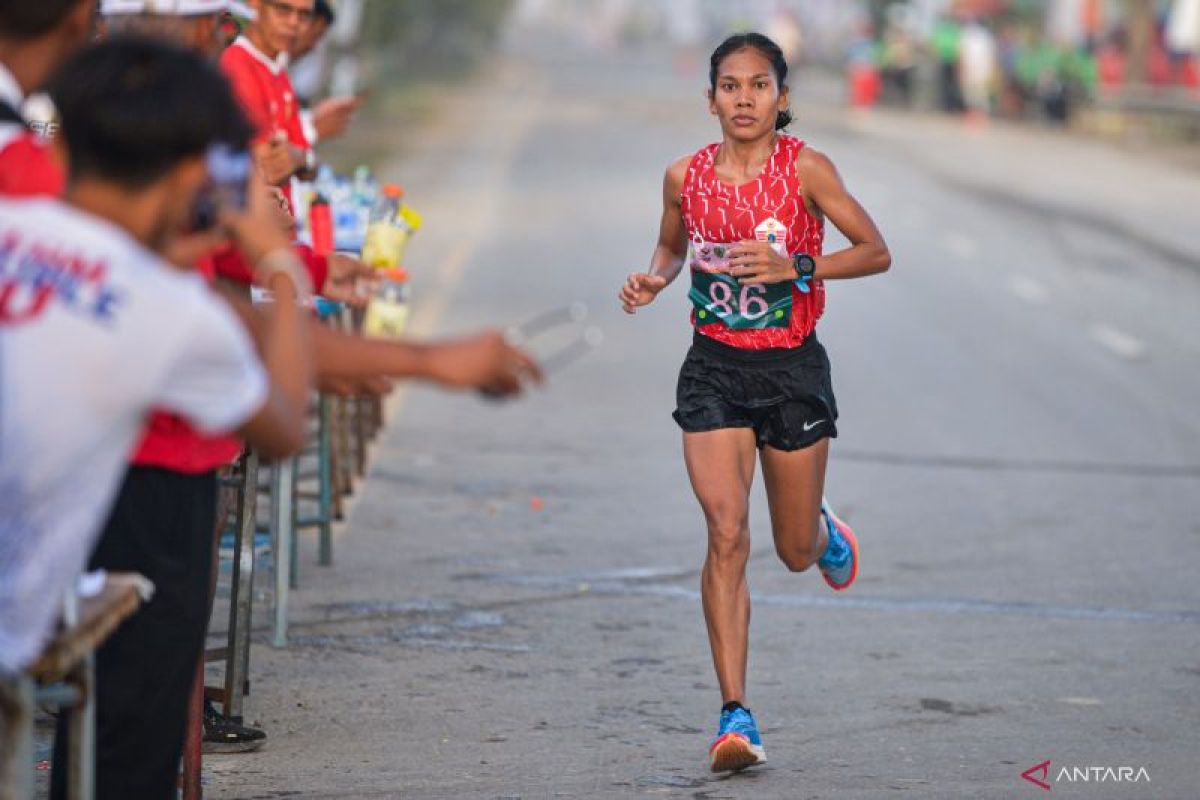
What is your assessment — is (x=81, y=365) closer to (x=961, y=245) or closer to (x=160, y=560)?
(x=160, y=560)

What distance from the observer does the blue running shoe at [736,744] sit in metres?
6.42

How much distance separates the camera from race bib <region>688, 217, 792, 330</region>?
6766 mm

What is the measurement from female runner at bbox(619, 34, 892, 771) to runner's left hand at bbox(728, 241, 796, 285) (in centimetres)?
4

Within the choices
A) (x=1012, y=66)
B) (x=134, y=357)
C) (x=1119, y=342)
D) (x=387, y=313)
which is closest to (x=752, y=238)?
(x=387, y=313)

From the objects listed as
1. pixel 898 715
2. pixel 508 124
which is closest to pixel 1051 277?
pixel 898 715

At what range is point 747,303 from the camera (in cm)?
678

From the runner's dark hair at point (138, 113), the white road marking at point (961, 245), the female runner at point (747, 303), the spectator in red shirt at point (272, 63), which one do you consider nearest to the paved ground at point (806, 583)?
the female runner at point (747, 303)

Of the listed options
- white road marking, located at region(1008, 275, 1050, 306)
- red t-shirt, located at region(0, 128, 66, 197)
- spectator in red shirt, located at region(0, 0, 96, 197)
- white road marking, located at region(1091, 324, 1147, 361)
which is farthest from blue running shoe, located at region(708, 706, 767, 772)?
white road marking, located at region(1008, 275, 1050, 306)

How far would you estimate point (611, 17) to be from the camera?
154 m

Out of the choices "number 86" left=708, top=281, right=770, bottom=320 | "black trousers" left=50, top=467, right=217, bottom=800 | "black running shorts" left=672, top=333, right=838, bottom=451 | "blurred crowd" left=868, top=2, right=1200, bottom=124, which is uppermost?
"blurred crowd" left=868, top=2, right=1200, bottom=124

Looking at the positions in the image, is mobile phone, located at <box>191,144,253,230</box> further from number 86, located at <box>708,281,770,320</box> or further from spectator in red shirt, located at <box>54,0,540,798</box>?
number 86, located at <box>708,281,770,320</box>

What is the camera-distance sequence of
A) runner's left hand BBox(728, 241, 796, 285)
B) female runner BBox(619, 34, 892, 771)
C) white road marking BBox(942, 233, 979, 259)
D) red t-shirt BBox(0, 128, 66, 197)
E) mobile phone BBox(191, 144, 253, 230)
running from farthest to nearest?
white road marking BBox(942, 233, 979, 259) < female runner BBox(619, 34, 892, 771) < runner's left hand BBox(728, 241, 796, 285) < red t-shirt BBox(0, 128, 66, 197) < mobile phone BBox(191, 144, 253, 230)

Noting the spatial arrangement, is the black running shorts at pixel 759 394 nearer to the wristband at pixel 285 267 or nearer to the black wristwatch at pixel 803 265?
the black wristwatch at pixel 803 265

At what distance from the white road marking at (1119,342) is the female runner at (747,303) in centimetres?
1054
